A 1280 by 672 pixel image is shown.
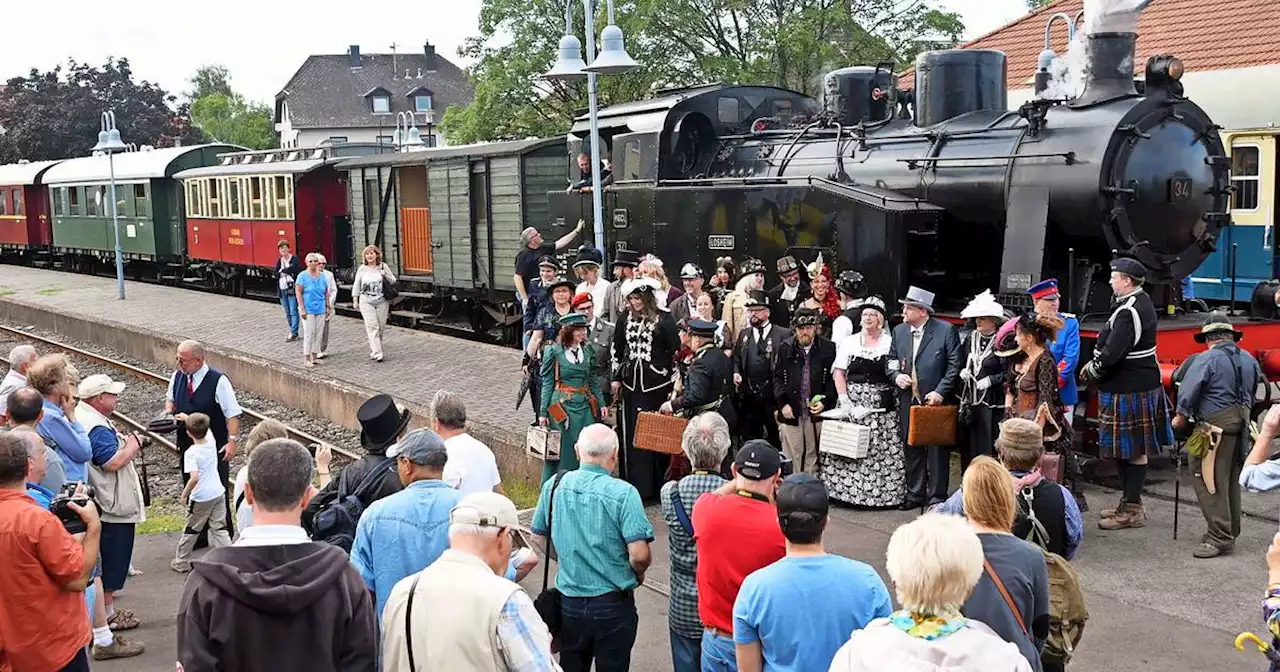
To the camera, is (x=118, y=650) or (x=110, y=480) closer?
(x=118, y=650)

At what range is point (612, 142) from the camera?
1388 cm

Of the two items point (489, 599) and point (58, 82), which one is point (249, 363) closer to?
point (489, 599)

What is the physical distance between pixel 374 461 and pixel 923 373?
4371mm

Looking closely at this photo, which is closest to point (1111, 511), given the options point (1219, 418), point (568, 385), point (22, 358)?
point (1219, 418)

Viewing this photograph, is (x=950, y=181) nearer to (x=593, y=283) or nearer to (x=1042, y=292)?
(x=1042, y=292)

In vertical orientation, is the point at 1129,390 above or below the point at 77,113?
below

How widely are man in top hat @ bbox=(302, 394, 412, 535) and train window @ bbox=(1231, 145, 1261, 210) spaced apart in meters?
12.6

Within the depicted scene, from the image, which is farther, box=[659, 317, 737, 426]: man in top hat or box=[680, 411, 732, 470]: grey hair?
box=[659, 317, 737, 426]: man in top hat

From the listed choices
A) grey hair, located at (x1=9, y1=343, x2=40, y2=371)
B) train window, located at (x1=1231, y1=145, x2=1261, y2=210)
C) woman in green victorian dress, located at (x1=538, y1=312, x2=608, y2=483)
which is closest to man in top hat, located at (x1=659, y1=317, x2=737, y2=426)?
woman in green victorian dress, located at (x1=538, y1=312, x2=608, y2=483)

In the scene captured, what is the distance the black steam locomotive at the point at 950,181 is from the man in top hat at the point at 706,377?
241cm

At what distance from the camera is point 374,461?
17.2 ft

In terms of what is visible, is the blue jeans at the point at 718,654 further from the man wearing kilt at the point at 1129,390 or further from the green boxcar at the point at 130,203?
the green boxcar at the point at 130,203

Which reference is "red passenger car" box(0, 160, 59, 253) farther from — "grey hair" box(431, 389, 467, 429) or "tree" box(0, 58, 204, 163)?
"grey hair" box(431, 389, 467, 429)

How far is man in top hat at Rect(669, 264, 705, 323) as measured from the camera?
32.5 ft
